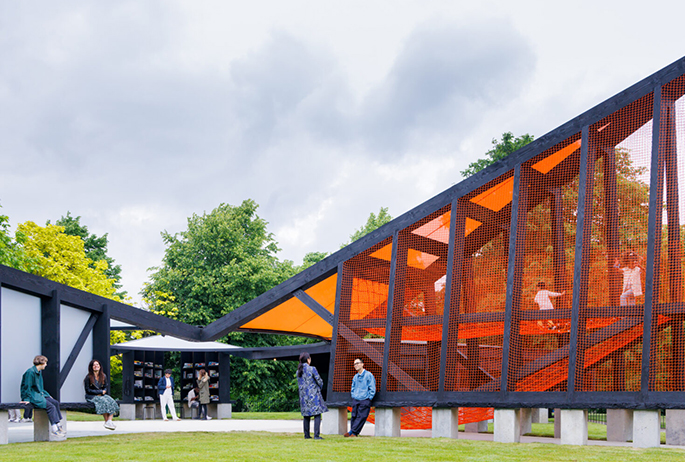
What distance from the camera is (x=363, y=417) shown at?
11.7m

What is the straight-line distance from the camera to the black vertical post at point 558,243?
11.2 m

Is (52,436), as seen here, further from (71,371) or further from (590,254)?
(590,254)

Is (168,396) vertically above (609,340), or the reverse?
(609,340)

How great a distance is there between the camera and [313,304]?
13.3 m

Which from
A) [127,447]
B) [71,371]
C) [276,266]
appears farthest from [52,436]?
[276,266]

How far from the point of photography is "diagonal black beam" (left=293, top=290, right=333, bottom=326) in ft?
42.8

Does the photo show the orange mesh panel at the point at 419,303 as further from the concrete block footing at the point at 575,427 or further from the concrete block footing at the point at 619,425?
the concrete block footing at the point at 619,425

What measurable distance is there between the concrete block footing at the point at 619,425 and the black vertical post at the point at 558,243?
2447mm

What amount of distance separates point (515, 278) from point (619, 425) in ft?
10.7

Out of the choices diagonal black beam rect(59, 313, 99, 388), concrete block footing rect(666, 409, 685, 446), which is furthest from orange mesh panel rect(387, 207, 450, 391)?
diagonal black beam rect(59, 313, 99, 388)

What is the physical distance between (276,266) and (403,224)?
27.4 metres

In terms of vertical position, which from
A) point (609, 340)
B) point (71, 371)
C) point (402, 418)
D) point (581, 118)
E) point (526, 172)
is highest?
point (581, 118)

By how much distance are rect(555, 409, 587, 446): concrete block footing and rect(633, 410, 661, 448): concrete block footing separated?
76cm

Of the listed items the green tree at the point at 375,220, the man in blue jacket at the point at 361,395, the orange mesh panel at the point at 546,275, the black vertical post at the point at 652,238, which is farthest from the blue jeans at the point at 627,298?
the green tree at the point at 375,220
